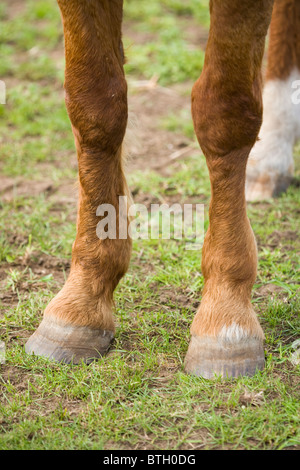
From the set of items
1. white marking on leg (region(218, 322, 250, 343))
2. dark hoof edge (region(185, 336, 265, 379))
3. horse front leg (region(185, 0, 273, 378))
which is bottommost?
dark hoof edge (region(185, 336, 265, 379))

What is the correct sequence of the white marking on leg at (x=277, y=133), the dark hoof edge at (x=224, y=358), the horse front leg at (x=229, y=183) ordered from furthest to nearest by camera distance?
the white marking on leg at (x=277, y=133)
the dark hoof edge at (x=224, y=358)
the horse front leg at (x=229, y=183)

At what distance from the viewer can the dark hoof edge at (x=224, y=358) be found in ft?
7.30

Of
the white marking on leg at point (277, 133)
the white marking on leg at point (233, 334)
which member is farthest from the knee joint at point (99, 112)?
the white marking on leg at point (277, 133)

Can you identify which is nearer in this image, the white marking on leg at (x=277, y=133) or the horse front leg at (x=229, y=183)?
the horse front leg at (x=229, y=183)

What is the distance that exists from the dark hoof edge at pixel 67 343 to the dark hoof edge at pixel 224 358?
0.39 meters

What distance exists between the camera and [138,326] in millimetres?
2590

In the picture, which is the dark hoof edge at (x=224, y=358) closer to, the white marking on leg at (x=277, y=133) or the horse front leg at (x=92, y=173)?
the horse front leg at (x=92, y=173)

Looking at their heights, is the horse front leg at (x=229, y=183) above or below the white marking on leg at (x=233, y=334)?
above

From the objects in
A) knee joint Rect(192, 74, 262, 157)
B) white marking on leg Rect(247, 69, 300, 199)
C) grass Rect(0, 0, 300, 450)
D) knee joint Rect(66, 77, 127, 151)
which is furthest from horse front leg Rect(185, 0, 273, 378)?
white marking on leg Rect(247, 69, 300, 199)

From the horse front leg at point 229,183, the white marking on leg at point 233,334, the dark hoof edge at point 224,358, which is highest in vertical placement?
the horse front leg at point 229,183

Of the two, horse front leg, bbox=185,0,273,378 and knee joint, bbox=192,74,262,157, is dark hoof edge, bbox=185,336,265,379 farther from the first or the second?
knee joint, bbox=192,74,262,157

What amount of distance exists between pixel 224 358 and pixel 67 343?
1.92ft

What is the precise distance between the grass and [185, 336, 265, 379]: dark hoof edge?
1.6 inches

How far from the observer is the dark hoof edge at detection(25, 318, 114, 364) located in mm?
2348
